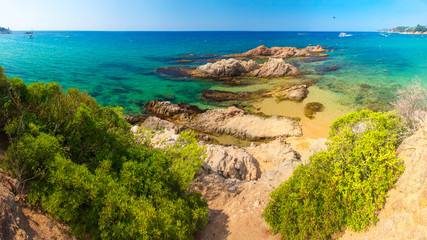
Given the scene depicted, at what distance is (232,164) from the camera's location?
17.9 meters

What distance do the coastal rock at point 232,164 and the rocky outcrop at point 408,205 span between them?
9470 millimetres

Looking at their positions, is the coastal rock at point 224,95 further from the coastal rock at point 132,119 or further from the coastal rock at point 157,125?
the coastal rock at point 157,125

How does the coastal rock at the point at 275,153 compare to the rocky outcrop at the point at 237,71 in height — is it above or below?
below

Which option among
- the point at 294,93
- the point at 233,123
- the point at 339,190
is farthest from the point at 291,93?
the point at 339,190

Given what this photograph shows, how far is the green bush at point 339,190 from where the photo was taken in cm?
860

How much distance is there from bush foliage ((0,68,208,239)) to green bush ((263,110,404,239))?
391cm

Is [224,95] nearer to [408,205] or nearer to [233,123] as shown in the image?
[233,123]

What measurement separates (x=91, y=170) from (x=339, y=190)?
10694mm

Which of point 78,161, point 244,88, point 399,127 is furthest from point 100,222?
point 244,88

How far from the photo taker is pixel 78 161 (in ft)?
33.9

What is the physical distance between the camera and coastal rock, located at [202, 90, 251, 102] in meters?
38.4

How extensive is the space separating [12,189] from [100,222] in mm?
3108

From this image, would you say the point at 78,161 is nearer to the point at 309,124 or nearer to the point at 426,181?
the point at 426,181

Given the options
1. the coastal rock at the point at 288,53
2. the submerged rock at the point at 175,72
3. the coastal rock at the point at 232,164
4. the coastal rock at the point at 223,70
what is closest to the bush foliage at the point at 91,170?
the coastal rock at the point at 232,164
